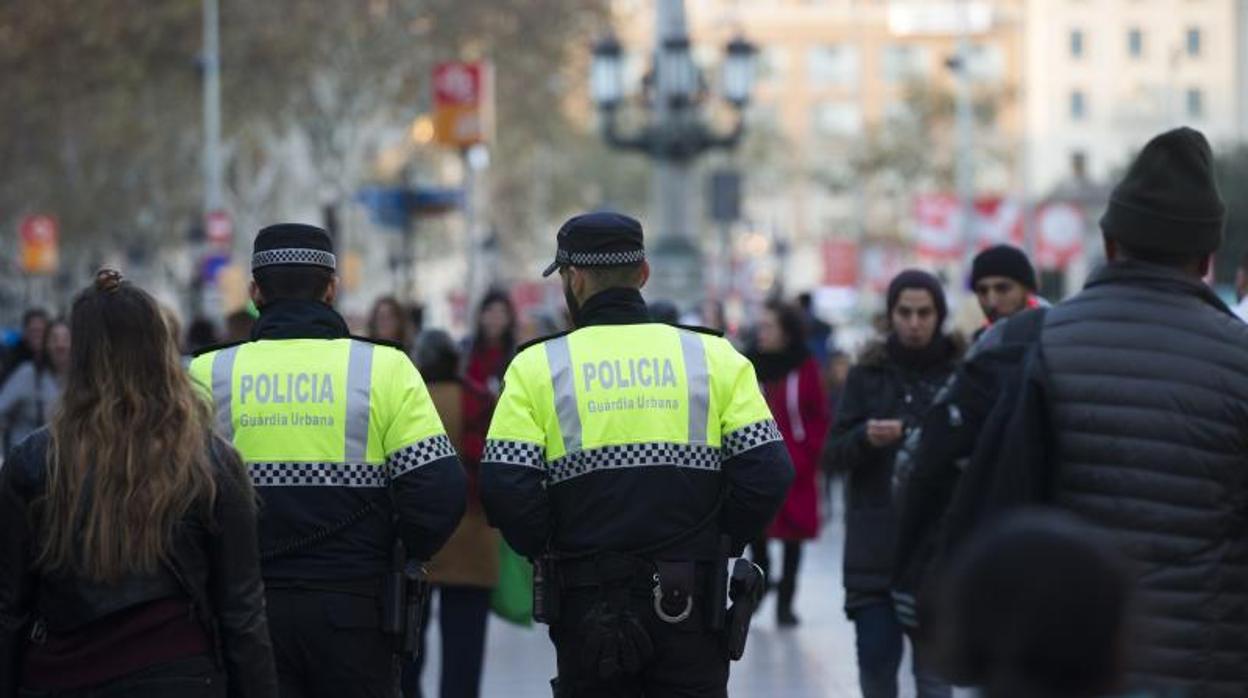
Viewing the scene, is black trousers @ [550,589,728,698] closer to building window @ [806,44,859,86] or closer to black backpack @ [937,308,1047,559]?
black backpack @ [937,308,1047,559]

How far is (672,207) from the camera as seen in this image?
2988 cm

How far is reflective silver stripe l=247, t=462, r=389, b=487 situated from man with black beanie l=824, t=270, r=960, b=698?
2613 mm

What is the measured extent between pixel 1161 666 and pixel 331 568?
8.19 ft

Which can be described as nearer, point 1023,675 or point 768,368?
point 1023,675

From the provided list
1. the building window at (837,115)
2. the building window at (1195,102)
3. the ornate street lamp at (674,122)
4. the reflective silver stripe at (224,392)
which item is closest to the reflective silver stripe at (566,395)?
the reflective silver stripe at (224,392)

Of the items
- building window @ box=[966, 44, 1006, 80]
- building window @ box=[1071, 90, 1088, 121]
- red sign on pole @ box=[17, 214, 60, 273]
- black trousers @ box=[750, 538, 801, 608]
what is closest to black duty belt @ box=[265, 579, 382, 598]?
black trousers @ box=[750, 538, 801, 608]

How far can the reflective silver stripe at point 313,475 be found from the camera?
698 centimetres

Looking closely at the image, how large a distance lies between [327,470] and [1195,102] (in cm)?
10694

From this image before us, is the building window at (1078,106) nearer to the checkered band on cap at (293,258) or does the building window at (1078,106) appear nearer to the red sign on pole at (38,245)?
the red sign on pole at (38,245)

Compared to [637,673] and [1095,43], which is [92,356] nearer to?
[637,673]

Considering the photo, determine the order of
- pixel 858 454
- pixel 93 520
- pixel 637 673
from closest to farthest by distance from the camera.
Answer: pixel 93 520 < pixel 637 673 < pixel 858 454

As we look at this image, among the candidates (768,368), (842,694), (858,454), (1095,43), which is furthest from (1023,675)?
(1095,43)

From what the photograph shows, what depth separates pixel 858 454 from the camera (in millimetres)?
9531

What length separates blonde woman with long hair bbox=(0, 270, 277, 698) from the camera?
582 centimetres
